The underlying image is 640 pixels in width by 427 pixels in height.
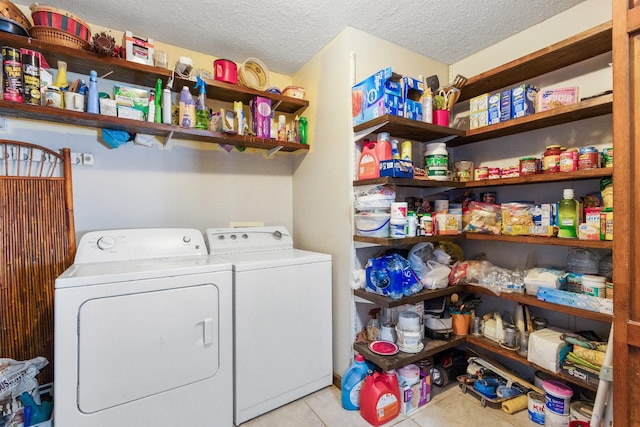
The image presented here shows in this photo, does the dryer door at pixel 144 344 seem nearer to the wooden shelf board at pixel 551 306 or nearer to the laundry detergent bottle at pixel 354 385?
the laundry detergent bottle at pixel 354 385

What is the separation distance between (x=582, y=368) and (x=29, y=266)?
2967mm

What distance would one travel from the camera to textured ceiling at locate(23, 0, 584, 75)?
66.1 inches

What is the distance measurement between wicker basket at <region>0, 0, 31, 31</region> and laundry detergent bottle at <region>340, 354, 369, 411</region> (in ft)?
8.49

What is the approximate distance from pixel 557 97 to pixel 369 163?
1.06 meters

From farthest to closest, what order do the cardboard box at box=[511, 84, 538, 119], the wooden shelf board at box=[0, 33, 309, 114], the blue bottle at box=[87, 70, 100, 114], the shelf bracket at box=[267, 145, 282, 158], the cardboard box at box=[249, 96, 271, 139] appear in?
the shelf bracket at box=[267, 145, 282, 158] < the cardboard box at box=[249, 96, 271, 139] < the cardboard box at box=[511, 84, 538, 119] < the blue bottle at box=[87, 70, 100, 114] < the wooden shelf board at box=[0, 33, 309, 114]

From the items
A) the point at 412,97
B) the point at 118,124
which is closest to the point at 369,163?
the point at 412,97

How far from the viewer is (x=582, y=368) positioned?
1443mm

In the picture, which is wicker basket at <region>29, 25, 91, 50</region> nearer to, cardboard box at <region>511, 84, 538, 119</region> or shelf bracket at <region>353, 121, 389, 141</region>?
shelf bracket at <region>353, 121, 389, 141</region>

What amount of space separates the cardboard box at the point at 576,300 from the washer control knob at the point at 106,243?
8.02 ft

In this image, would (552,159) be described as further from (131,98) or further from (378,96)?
(131,98)

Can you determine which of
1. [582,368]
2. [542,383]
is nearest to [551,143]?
[582,368]

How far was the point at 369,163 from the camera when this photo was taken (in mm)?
1796

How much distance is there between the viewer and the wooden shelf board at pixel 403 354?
1.64m

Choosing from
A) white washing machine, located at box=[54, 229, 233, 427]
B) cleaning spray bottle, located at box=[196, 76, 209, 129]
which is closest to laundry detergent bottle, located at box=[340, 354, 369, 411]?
white washing machine, located at box=[54, 229, 233, 427]
